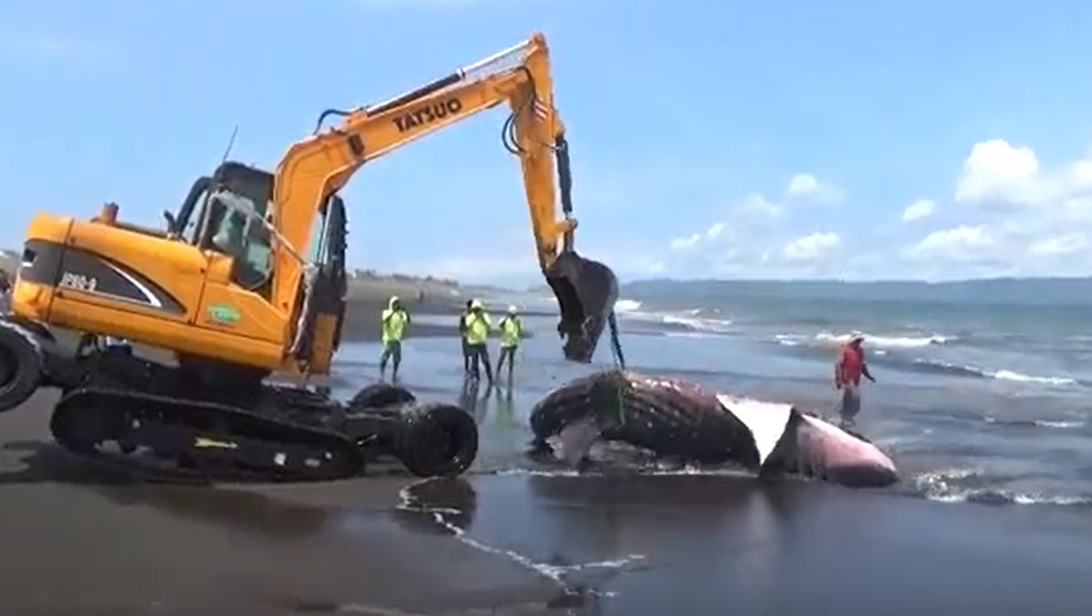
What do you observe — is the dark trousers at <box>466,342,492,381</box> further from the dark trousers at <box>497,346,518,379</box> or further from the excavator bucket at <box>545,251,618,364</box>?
the excavator bucket at <box>545,251,618,364</box>

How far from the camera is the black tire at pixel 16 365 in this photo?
1320cm

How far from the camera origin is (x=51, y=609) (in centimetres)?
859

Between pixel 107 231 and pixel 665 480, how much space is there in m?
6.19

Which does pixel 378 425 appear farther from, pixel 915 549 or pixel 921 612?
pixel 921 612

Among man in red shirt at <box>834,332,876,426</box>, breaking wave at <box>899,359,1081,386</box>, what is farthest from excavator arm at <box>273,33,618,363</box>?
breaking wave at <box>899,359,1081,386</box>

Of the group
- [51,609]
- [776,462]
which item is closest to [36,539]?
[51,609]

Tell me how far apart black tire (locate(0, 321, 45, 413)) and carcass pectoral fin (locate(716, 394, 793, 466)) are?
7.52m

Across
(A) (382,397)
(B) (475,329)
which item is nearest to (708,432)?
(A) (382,397)

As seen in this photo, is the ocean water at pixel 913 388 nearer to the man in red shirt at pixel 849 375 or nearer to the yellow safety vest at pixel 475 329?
the man in red shirt at pixel 849 375

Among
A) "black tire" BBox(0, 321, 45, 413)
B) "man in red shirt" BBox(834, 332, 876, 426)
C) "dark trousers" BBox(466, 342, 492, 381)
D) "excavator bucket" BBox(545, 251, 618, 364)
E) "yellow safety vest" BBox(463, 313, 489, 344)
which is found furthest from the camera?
"dark trousers" BBox(466, 342, 492, 381)

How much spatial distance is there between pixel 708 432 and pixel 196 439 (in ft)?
19.1

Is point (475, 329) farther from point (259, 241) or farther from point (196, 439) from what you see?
point (196, 439)

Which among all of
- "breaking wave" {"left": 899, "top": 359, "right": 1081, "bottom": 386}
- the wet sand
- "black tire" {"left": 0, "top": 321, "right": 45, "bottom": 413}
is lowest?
the wet sand

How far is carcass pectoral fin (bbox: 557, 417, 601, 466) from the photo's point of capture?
1603 cm
